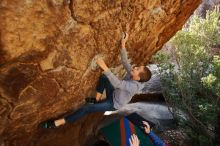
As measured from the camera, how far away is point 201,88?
8781mm

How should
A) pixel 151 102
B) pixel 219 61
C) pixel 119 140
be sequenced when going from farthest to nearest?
pixel 151 102
pixel 219 61
pixel 119 140

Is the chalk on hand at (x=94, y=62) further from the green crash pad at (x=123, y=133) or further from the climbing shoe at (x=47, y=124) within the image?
the green crash pad at (x=123, y=133)

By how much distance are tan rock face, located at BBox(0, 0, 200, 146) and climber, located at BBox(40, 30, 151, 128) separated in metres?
0.14

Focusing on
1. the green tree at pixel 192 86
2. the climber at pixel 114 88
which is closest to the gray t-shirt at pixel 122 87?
the climber at pixel 114 88

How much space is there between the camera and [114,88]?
5207mm

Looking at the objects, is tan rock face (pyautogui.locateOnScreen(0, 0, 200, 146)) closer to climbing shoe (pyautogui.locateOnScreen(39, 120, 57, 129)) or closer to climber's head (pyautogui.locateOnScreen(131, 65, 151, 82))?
climbing shoe (pyautogui.locateOnScreen(39, 120, 57, 129))

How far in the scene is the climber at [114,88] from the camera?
16.7 ft

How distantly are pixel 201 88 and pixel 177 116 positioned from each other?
Answer: 93 centimetres

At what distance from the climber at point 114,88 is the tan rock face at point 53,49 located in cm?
14

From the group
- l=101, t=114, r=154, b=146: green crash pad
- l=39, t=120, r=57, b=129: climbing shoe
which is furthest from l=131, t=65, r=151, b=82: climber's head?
l=101, t=114, r=154, b=146: green crash pad

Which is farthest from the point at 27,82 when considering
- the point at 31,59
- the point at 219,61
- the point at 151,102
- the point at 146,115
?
the point at 151,102

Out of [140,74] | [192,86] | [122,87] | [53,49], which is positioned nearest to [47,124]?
[122,87]

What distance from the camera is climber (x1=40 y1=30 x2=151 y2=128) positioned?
509 cm

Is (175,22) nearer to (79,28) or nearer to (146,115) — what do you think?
(79,28)
